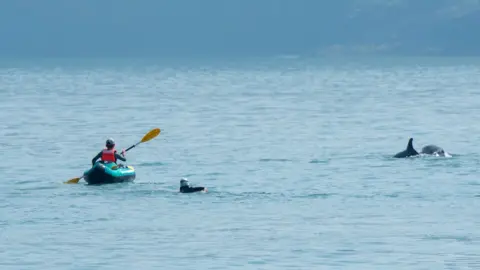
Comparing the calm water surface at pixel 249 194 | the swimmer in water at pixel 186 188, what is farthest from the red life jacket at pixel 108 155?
the swimmer in water at pixel 186 188

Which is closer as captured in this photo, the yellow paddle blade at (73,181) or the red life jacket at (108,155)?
the red life jacket at (108,155)

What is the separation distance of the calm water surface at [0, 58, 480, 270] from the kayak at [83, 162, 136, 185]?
39 centimetres

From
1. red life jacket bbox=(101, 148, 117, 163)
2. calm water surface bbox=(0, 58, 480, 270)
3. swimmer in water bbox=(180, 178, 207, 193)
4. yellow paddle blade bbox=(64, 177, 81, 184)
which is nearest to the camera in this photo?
calm water surface bbox=(0, 58, 480, 270)

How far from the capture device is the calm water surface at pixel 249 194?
127 ft

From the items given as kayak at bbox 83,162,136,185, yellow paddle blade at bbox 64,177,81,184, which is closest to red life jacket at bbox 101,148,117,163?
kayak at bbox 83,162,136,185

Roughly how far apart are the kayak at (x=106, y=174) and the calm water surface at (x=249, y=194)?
1.27 ft

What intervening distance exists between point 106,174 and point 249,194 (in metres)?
5.04

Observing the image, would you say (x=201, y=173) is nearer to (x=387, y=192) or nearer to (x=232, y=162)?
(x=232, y=162)

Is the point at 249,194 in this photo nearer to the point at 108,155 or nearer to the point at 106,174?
the point at 106,174

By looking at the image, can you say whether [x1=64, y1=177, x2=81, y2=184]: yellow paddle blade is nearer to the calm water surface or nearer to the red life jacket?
the calm water surface

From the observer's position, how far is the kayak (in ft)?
168

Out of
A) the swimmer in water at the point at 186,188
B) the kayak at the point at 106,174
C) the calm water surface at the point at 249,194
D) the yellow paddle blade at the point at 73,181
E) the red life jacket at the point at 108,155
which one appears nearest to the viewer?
the calm water surface at the point at 249,194

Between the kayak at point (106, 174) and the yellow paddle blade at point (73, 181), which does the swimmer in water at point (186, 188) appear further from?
the yellow paddle blade at point (73, 181)

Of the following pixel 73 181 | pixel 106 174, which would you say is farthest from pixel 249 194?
pixel 73 181
